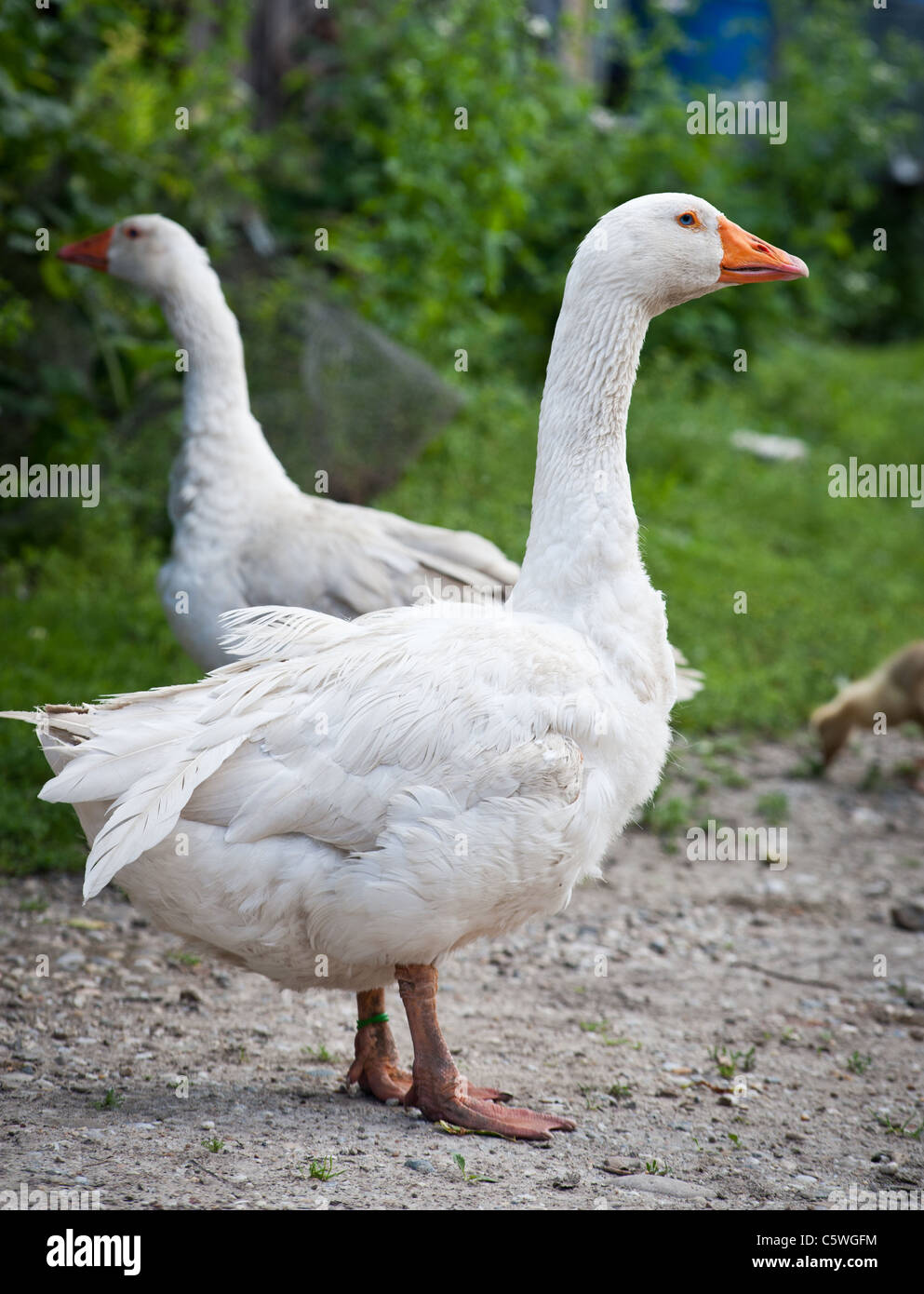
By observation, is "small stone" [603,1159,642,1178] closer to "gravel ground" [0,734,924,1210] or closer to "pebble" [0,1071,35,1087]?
"gravel ground" [0,734,924,1210]

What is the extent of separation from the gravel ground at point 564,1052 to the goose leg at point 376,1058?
2.1 inches

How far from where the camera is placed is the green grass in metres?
6.11

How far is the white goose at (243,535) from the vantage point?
4.88 m

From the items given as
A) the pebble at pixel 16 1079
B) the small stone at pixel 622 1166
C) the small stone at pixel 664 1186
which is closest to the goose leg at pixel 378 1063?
the small stone at pixel 622 1166

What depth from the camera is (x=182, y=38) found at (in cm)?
1005

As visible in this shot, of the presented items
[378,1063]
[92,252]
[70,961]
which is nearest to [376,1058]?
[378,1063]

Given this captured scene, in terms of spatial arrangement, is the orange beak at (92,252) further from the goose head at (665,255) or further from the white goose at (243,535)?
the goose head at (665,255)

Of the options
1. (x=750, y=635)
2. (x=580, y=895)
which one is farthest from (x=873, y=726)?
(x=580, y=895)

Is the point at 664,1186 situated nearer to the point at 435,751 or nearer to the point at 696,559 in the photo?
the point at 435,751

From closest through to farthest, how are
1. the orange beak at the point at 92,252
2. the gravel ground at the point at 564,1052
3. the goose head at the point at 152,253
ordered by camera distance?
the gravel ground at the point at 564,1052 → the goose head at the point at 152,253 → the orange beak at the point at 92,252

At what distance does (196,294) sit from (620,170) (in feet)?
24.7

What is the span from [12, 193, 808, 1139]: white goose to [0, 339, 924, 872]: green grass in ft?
2.29

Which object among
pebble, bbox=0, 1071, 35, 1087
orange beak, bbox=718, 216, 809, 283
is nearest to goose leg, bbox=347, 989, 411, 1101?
pebble, bbox=0, 1071, 35, 1087

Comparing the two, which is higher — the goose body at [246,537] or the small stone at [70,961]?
the goose body at [246,537]
